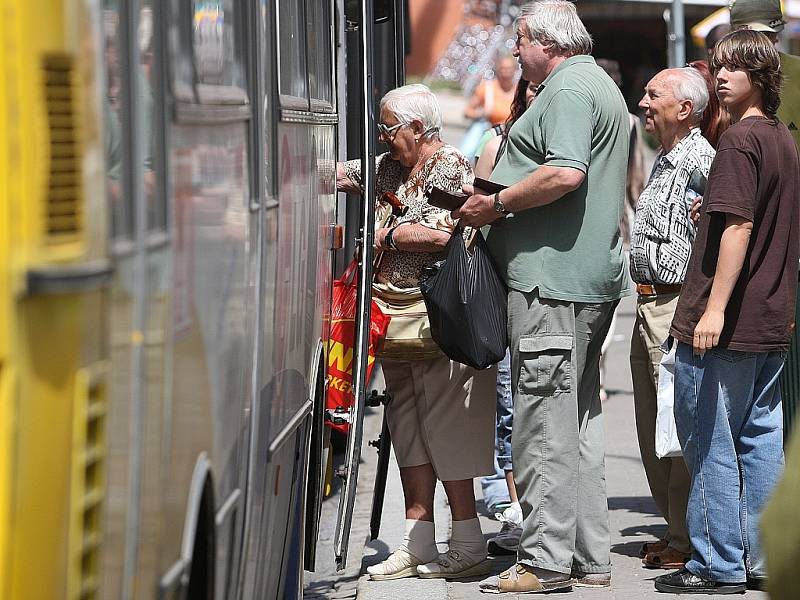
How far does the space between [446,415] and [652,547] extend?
0.95 m

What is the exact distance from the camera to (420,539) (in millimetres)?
5477

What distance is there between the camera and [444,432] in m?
5.47

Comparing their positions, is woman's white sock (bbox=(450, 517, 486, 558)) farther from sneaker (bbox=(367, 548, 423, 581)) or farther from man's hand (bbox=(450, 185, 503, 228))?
man's hand (bbox=(450, 185, 503, 228))

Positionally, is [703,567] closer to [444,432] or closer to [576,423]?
[576,423]

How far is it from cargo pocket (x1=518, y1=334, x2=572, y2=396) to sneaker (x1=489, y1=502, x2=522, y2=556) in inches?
35.7

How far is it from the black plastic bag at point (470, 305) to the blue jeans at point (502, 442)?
130 cm

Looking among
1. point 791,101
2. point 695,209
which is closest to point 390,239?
point 695,209

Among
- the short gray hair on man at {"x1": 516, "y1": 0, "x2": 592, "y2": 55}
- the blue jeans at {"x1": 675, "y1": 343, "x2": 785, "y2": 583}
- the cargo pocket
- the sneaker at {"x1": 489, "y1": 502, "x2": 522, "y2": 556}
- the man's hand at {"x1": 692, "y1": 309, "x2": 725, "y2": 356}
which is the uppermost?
the short gray hair on man at {"x1": 516, "y1": 0, "x2": 592, "y2": 55}

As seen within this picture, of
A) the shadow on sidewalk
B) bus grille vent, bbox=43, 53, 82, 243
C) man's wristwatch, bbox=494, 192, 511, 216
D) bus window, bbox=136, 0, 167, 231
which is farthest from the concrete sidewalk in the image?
bus grille vent, bbox=43, 53, 82, 243

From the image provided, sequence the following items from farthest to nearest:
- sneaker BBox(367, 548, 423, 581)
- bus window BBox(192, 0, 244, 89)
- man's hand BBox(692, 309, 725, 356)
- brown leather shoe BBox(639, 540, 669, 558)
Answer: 1. brown leather shoe BBox(639, 540, 669, 558)
2. sneaker BBox(367, 548, 423, 581)
3. man's hand BBox(692, 309, 725, 356)
4. bus window BBox(192, 0, 244, 89)

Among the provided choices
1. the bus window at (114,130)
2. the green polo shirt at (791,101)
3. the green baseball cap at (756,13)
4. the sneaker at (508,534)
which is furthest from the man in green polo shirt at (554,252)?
the bus window at (114,130)

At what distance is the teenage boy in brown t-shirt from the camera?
4730mm

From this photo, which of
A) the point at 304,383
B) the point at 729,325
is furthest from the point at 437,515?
the point at 304,383

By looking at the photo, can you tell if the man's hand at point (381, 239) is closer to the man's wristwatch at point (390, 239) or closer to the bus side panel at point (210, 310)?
the man's wristwatch at point (390, 239)
